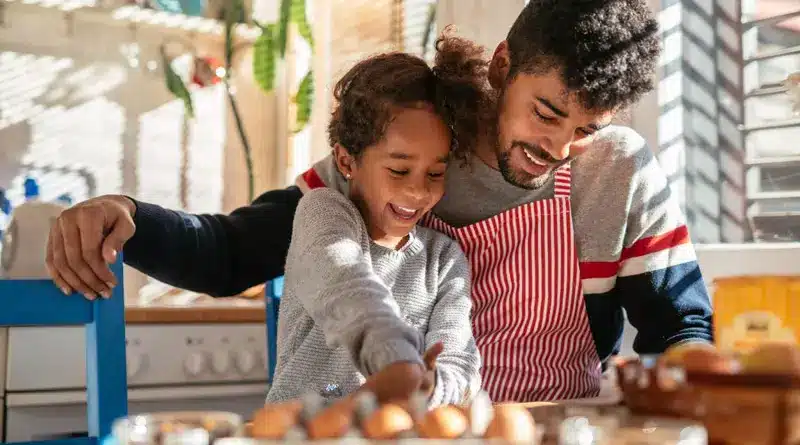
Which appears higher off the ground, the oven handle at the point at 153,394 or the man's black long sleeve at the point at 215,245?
the man's black long sleeve at the point at 215,245

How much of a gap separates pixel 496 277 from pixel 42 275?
944mm

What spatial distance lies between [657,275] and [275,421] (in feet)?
2.77

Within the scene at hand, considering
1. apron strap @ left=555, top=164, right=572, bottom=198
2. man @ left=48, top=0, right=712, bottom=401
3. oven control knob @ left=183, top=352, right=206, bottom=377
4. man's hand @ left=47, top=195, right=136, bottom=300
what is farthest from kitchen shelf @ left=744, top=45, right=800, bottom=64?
oven control knob @ left=183, top=352, right=206, bottom=377

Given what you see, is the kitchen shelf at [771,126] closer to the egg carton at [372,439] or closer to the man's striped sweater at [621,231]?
the man's striped sweater at [621,231]

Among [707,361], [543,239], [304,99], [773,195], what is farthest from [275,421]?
[304,99]

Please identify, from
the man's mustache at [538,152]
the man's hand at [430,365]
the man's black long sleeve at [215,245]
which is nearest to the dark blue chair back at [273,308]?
the man's black long sleeve at [215,245]

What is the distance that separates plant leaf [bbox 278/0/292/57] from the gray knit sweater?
1.56 metres

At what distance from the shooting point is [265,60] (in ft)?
8.62

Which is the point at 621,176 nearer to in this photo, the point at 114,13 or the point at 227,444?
the point at 227,444

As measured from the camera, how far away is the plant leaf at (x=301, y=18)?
2.63 m

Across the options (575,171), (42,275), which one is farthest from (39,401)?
(575,171)

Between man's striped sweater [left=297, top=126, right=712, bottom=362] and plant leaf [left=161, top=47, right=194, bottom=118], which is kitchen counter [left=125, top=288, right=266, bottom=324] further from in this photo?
man's striped sweater [left=297, top=126, right=712, bottom=362]

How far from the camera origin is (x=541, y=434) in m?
0.55

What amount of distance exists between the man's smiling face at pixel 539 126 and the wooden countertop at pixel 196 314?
3.34ft
